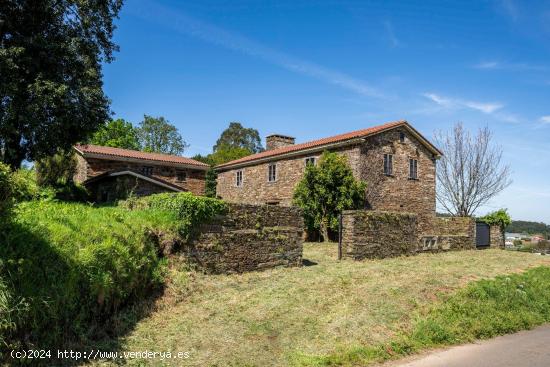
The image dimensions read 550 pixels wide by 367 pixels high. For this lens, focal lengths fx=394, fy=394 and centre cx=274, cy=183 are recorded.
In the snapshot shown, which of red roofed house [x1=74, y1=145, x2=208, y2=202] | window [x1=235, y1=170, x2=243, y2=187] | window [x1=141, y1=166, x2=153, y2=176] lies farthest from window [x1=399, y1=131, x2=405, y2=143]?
window [x1=141, y1=166, x2=153, y2=176]

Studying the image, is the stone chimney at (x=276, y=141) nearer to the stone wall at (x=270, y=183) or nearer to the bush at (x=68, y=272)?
the stone wall at (x=270, y=183)

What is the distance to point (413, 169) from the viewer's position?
25625mm

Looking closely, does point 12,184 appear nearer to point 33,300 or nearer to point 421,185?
point 33,300

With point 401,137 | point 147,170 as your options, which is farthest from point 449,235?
point 147,170

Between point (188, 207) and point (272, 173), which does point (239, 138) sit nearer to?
point (272, 173)

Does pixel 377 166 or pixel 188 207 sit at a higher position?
pixel 377 166

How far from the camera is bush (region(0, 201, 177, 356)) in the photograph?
5020mm

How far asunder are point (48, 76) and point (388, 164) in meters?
18.7

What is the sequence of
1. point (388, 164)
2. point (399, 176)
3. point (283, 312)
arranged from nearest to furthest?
1. point (283, 312)
2. point (388, 164)
3. point (399, 176)

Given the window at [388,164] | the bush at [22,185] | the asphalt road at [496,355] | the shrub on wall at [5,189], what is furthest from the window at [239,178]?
the shrub on wall at [5,189]

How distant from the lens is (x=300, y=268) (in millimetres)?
12062

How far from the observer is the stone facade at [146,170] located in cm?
2742

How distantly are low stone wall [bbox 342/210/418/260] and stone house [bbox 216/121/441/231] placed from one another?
22.6 ft

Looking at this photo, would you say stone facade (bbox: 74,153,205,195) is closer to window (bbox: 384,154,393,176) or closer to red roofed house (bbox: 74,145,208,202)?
red roofed house (bbox: 74,145,208,202)
